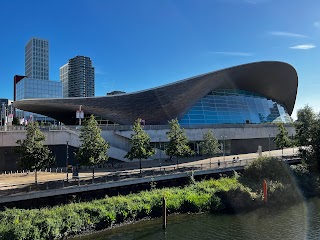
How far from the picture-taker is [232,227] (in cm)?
2364

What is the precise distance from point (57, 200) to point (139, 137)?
12.2 metres

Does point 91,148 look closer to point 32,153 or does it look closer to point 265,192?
point 32,153

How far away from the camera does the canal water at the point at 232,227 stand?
2172cm

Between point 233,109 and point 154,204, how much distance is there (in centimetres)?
4707

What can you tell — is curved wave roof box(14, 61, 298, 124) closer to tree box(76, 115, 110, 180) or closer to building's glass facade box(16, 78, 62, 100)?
tree box(76, 115, 110, 180)

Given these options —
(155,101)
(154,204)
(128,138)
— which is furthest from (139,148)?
(155,101)

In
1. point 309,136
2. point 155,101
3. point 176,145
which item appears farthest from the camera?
point 155,101

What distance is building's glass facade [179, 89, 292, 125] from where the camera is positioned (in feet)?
208

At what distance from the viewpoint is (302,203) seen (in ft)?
98.7

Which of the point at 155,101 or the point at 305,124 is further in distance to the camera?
the point at 155,101

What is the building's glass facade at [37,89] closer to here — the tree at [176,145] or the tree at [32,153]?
the tree at [176,145]

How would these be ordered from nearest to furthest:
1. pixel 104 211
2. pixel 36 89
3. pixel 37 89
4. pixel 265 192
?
pixel 104 211 → pixel 265 192 → pixel 36 89 → pixel 37 89

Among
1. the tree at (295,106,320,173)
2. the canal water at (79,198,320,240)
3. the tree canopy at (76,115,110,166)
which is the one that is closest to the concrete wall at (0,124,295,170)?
the tree canopy at (76,115,110,166)

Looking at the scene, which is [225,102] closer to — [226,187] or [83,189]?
[226,187]
